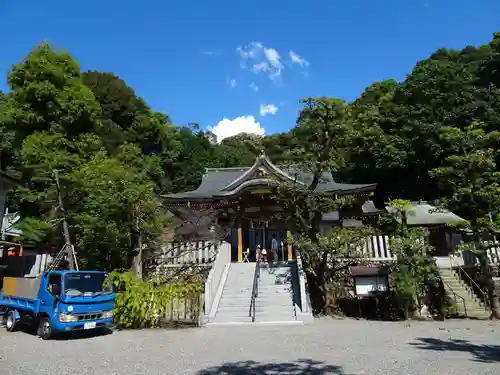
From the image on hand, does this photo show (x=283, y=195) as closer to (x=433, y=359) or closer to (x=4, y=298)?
(x=433, y=359)

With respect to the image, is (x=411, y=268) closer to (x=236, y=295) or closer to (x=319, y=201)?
(x=319, y=201)

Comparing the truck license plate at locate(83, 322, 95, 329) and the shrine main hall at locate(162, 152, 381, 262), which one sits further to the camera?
the shrine main hall at locate(162, 152, 381, 262)

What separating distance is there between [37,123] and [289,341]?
19.0 m

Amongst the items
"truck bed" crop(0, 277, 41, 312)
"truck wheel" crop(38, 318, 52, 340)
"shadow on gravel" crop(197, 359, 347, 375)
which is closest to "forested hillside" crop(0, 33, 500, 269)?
"truck bed" crop(0, 277, 41, 312)

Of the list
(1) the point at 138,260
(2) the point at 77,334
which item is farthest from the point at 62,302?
(1) the point at 138,260

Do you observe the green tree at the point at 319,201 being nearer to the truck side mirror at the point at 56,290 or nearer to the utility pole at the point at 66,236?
the truck side mirror at the point at 56,290

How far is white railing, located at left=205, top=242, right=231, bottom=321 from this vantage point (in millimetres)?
12188

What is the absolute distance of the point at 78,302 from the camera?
975cm

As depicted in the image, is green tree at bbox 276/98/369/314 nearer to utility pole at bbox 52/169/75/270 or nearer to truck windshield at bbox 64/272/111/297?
truck windshield at bbox 64/272/111/297

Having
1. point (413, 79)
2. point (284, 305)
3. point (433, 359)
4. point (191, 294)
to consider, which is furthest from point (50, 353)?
point (413, 79)

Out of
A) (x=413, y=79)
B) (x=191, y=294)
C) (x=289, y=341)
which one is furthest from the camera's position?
(x=413, y=79)

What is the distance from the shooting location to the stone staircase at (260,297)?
465 inches

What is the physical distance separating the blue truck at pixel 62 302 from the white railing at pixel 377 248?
10.1m

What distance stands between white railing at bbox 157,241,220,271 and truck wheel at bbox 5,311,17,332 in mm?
5862
